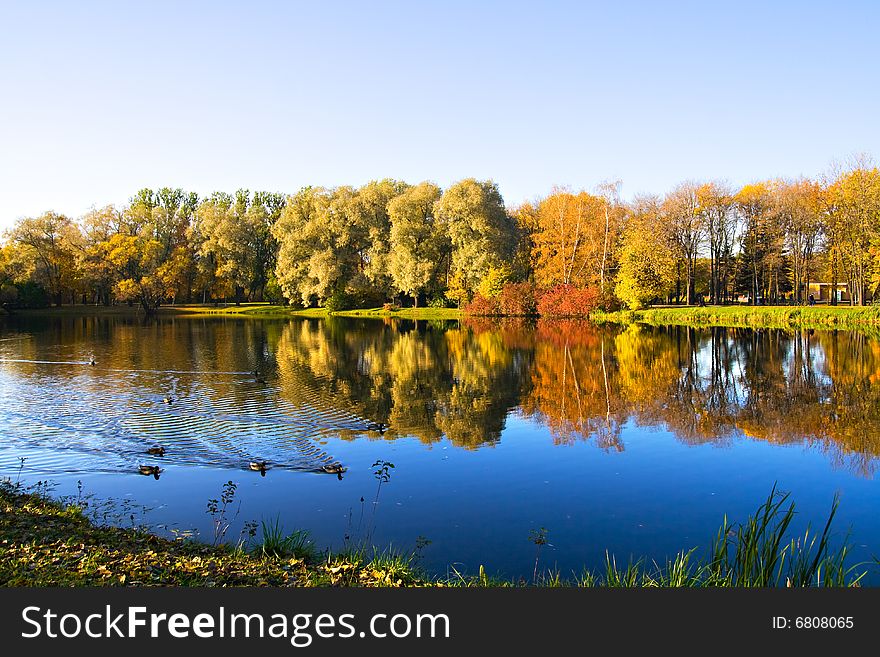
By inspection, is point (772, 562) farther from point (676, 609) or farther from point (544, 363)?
point (544, 363)

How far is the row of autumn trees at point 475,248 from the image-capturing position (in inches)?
2482

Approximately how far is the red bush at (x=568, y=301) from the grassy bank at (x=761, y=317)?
5.46 feet

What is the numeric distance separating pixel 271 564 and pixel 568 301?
58.6m

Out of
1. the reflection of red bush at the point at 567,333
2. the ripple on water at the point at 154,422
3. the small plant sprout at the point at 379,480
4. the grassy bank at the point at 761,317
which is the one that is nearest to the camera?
the small plant sprout at the point at 379,480

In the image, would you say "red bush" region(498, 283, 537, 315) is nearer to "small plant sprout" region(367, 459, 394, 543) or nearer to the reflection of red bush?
the reflection of red bush

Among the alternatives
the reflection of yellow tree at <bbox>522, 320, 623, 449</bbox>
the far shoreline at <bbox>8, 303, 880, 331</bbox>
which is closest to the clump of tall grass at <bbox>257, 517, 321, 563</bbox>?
the reflection of yellow tree at <bbox>522, 320, 623, 449</bbox>

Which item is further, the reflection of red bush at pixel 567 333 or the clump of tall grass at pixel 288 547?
the reflection of red bush at pixel 567 333

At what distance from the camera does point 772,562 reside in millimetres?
6668

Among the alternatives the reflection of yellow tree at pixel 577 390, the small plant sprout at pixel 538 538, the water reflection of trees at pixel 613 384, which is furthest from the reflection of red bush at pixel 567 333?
the small plant sprout at pixel 538 538

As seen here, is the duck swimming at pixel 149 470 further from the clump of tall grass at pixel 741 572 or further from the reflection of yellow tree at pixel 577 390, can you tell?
the reflection of yellow tree at pixel 577 390

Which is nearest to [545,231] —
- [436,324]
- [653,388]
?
[436,324]

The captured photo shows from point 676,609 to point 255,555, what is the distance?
516cm

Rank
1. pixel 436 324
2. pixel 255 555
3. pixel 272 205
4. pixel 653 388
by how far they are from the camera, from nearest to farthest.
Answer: pixel 255 555 < pixel 653 388 < pixel 436 324 < pixel 272 205

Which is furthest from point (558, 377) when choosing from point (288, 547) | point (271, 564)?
point (271, 564)
